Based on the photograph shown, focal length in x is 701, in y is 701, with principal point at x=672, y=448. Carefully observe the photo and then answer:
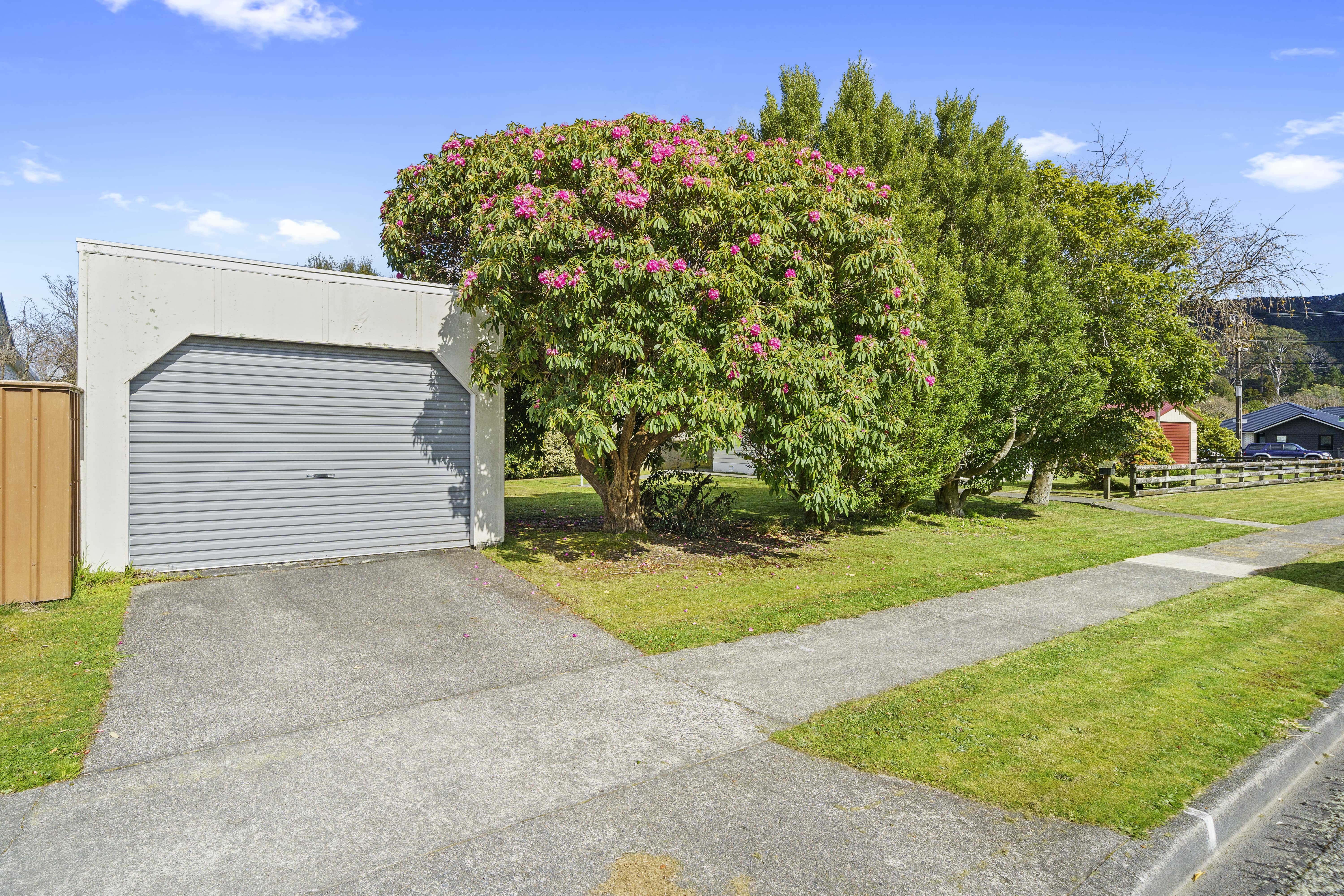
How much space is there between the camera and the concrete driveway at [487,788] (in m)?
3.00

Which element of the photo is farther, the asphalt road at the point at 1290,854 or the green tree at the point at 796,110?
the green tree at the point at 796,110

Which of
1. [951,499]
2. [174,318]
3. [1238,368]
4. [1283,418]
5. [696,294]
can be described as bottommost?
[951,499]

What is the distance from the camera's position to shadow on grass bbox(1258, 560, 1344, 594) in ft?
29.3

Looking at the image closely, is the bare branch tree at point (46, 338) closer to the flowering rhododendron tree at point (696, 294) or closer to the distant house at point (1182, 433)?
the flowering rhododendron tree at point (696, 294)

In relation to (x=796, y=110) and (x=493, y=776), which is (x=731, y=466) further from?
(x=493, y=776)

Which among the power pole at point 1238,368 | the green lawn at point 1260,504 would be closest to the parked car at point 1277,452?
the power pole at point 1238,368

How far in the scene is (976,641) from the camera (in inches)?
253

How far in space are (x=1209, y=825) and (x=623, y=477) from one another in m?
8.24

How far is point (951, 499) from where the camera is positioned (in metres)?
14.8

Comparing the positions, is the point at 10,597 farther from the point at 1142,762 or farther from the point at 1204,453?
the point at 1204,453

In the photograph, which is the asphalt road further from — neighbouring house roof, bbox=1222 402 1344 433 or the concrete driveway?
neighbouring house roof, bbox=1222 402 1344 433

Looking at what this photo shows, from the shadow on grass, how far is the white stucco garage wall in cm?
1160

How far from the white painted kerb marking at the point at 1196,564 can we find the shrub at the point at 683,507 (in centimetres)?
628

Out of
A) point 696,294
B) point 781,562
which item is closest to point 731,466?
point 781,562
